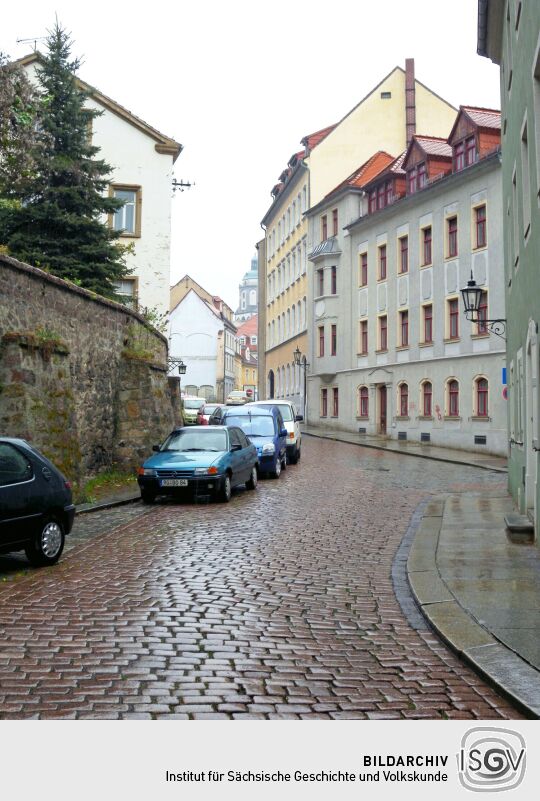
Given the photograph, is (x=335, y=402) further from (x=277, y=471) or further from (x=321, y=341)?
(x=277, y=471)

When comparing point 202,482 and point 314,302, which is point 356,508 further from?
point 314,302

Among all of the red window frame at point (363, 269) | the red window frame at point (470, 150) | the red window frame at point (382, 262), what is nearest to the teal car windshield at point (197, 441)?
the red window frame at point (470, 150)

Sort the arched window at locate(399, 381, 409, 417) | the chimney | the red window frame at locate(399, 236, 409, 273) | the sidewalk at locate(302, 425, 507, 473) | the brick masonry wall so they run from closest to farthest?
the brick masonry wall, the sidewalk at locate(302, 425, 507, 473), the arched window at locate(399, 381, 409, 417), the red window frame at locate(399, 236, 409, 273), the chimney

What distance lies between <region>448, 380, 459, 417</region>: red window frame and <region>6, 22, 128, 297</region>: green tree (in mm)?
15832

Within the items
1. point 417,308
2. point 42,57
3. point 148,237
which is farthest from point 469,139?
point 42,57

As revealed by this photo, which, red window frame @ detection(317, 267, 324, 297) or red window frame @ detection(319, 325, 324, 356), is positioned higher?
red window frame @ detection(317, 267, 324, 297)

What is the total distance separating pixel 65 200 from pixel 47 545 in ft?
54.7

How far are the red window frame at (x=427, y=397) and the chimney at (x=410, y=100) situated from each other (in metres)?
19.3

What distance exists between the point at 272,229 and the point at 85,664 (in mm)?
65867

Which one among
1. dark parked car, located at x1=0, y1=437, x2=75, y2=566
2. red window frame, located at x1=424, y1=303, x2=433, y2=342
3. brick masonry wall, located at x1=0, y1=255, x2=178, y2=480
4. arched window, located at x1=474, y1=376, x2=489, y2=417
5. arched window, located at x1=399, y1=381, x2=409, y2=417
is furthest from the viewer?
arched window, located at x1=399, y1=381, x2=409, y2=417

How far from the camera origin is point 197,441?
16969 millimetres

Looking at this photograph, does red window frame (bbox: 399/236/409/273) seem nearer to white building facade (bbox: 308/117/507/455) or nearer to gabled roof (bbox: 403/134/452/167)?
white building facade (bbox: 308/117/507/455)

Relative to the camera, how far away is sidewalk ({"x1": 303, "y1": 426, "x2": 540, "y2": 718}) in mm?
5328

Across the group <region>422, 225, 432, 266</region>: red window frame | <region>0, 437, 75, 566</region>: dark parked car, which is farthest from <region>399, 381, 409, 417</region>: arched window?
<region>0, 437, 75, 566</region>: dark parked car
